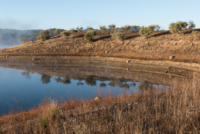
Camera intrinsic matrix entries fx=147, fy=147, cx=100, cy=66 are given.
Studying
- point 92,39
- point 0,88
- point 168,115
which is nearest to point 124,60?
point 92,39

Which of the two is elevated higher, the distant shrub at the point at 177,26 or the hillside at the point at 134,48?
the distant shrub at the point at 177,26

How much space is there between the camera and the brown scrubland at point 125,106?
18.5 ft

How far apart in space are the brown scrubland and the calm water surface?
301 centimetres

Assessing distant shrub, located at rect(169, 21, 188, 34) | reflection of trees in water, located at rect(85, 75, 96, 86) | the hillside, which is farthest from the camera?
distant shrub, located at rect(169, 21, 188, 34)

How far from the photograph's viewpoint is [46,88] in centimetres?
1683

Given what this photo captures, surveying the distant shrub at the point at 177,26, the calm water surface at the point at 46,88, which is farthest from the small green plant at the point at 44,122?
the distant shrub at the point at 177,26

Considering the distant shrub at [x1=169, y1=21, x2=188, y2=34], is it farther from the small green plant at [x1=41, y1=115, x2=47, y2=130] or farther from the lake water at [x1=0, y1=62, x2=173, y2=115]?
the small green plant at [x1=41, y1=115, x2=47, y2=130]

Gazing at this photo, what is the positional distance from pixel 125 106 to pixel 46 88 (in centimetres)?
1149

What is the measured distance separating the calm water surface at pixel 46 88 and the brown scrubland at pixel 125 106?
301cm

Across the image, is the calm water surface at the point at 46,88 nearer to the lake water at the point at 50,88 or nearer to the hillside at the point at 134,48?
the lake water at the point at 50,88

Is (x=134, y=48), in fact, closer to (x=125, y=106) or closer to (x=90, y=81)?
(x=90, y=81)

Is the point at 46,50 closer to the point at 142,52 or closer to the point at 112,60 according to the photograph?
the point at 112,60

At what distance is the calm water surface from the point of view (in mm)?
12945

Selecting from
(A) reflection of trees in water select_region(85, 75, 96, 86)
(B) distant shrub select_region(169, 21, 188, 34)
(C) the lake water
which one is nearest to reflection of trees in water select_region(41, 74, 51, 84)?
(C) the lake water
